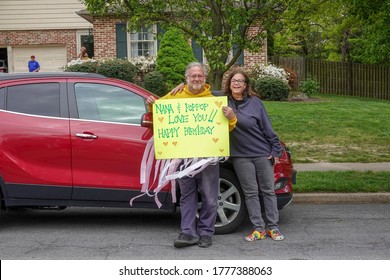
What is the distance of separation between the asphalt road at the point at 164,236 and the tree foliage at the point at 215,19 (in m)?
2.81

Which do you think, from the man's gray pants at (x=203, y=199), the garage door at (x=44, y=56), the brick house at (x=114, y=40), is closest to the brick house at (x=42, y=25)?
the garage door at (x=44, y=56)

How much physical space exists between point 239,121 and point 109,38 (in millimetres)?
19029

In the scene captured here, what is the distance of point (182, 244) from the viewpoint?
626cm

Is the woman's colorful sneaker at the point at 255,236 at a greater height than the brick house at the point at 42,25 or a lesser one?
lesser

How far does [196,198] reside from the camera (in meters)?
6.41

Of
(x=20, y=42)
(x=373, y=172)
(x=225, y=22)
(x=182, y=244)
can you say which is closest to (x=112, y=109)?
(x=182, y=244)

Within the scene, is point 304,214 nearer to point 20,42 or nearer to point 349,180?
point 349,180

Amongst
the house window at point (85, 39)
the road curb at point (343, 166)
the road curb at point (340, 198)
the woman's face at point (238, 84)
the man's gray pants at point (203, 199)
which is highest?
the house window at point (85, 39)

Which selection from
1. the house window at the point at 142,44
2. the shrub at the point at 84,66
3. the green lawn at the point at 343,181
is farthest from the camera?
the house window at the point at 142,44

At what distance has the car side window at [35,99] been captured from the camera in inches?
269

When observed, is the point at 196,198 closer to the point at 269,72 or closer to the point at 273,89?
the point at 273,89

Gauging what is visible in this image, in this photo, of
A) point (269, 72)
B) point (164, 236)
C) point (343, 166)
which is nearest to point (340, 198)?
point (343, 166)

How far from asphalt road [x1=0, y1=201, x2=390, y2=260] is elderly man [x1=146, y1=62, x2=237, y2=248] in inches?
4.8

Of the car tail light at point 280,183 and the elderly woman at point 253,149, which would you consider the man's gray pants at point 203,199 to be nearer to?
the elderly woman at point 253,149
